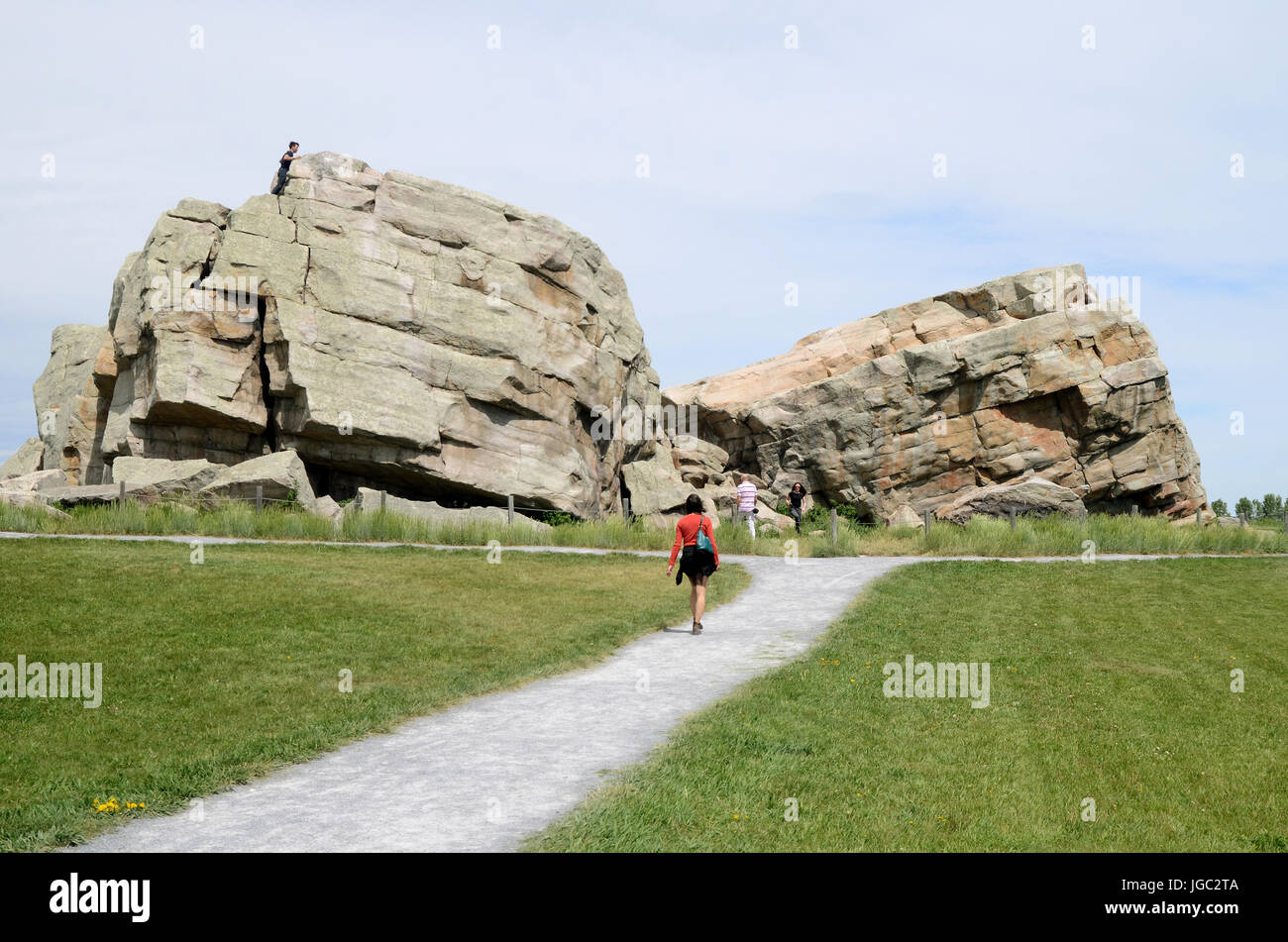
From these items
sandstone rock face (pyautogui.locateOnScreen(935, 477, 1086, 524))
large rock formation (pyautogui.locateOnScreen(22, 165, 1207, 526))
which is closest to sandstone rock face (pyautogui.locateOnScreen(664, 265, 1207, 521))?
large rock formation (pyautogui.locateOnScreen(22, 165, 1207, 526))

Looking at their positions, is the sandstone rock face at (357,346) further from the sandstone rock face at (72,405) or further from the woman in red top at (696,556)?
the woman in red top at (696,556)

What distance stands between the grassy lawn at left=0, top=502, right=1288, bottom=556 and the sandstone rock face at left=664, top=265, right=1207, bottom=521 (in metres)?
12.7

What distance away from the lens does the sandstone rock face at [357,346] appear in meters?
31.8

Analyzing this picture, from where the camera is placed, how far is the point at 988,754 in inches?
379

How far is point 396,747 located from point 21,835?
3206 mm

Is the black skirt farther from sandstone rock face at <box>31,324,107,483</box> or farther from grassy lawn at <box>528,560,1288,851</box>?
sandstone rock face at <box>31,324,107,483</box>

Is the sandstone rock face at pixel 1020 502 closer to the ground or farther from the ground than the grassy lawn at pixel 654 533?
farther from the ground

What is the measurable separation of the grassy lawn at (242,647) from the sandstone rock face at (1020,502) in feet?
71.1

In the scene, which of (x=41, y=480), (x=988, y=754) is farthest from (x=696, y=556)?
(x=41, y=480)

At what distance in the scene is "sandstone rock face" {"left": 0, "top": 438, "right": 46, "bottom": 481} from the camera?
42656 mm

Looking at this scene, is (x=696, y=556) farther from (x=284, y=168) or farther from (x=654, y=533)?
(x=284, y=168)

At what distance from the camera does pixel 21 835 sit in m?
6.67

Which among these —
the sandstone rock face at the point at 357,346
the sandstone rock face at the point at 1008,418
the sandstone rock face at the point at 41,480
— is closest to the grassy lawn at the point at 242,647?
the sandstone rock face at the point at 357,346
